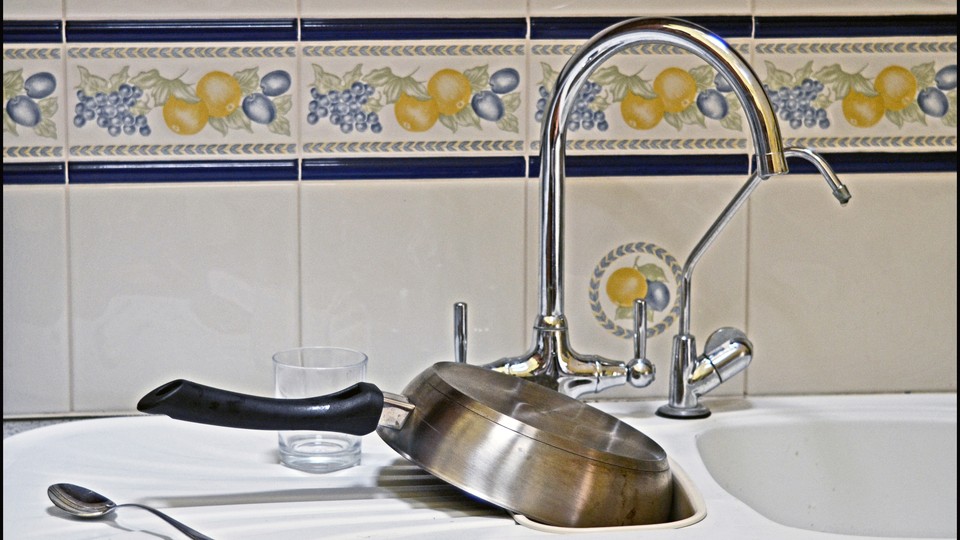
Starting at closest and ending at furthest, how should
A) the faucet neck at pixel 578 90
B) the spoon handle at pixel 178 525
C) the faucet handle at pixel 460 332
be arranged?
the spoon handle at pixel 178 525
the faucet neck at pixel 578 90
the faucet handle at pixel 460 332

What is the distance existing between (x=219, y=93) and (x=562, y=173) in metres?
0.34

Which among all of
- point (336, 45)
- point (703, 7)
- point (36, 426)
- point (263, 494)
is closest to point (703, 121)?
point (703, 7)

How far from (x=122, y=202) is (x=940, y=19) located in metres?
0.84

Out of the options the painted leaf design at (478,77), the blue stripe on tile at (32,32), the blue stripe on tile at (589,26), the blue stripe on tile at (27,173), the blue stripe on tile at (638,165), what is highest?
the blue stripe on tile at (589,26)

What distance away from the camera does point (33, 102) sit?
3.28ft

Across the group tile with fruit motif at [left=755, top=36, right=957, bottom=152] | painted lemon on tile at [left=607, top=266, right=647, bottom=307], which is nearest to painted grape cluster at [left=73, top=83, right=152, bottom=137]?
painted lemon on tile at [left=607, top=266, right=647, bottom=307]

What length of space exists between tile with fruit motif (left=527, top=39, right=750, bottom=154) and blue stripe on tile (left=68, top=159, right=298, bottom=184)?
25 cm

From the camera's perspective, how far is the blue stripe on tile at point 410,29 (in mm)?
1017

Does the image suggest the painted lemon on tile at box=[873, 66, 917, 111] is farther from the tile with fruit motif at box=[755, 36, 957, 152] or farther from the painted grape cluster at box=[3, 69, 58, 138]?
the painted grape cluster at box=[3, 69, 58, 138]

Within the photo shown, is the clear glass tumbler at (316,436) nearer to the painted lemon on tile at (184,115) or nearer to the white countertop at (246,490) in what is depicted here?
the white countertop at (246,490)

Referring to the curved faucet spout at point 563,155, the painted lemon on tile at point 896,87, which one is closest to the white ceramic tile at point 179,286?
the curved faucet spout at point 563,155

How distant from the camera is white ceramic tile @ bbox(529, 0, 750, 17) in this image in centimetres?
104

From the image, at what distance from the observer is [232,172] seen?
1021 mm

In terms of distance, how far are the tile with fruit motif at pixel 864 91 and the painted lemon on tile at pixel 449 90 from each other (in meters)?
0.30
